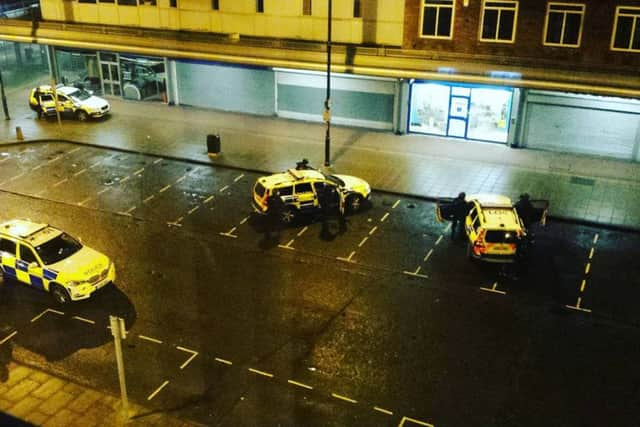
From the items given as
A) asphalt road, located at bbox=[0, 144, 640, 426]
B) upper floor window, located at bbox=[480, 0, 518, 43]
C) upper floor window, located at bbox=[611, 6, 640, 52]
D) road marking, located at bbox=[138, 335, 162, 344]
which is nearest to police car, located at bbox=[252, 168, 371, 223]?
asphalt road, located at bbox=[0, 144, 640, 426]

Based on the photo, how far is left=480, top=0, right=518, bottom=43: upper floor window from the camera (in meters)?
27.5

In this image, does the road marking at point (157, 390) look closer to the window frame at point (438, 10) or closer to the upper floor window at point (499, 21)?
the window frame at point (438, 10)

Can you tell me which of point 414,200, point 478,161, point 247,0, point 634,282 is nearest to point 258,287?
point 414,200

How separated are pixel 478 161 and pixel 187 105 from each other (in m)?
16.7

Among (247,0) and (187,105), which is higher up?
(247,0)

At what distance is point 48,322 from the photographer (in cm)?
1673

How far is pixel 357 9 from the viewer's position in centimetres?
3034

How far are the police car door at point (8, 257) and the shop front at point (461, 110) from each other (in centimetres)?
1884

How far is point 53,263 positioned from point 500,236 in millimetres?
12222

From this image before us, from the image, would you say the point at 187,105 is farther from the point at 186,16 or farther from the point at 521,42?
the point at 521,42

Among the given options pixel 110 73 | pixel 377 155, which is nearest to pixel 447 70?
pixel 377 155

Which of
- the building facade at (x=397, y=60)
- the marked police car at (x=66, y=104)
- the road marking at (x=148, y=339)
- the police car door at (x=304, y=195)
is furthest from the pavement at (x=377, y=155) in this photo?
the road marking at (x=148, y=339)

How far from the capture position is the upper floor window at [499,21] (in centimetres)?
2755

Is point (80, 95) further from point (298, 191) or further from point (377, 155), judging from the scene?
point (298, 191)
